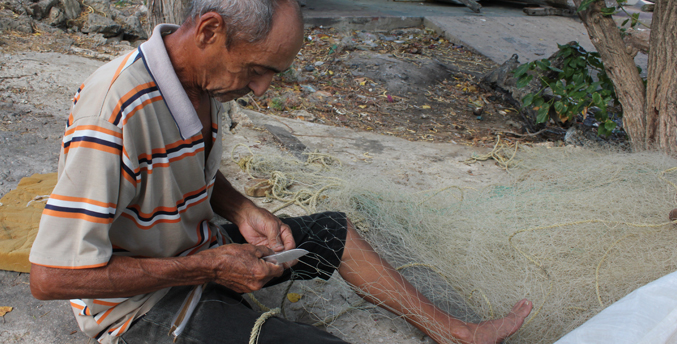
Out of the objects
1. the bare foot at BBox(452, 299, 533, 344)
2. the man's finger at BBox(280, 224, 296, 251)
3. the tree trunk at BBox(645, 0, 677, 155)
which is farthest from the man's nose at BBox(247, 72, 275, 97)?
the tree trunk at BBox(645, 0, 677, 155)

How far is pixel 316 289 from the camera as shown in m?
2.37

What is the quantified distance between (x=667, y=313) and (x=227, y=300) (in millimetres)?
1581

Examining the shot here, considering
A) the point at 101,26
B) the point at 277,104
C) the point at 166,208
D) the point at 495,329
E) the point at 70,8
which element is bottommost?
the point at 495,329

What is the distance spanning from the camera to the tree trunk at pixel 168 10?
421cm

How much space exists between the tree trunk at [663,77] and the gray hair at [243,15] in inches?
151

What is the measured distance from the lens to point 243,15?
4.40ft

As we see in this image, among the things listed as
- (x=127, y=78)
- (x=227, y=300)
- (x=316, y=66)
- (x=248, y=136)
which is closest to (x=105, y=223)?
(x=127, y=78)

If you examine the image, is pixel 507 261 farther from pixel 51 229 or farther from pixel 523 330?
pixel 51 229

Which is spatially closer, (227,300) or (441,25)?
(227,300)

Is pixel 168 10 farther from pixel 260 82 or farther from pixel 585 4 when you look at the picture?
pixel 585 4

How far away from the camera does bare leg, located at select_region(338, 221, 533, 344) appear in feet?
6.25

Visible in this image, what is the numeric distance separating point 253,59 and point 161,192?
528mm

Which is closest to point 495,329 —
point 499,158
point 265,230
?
point 265,230

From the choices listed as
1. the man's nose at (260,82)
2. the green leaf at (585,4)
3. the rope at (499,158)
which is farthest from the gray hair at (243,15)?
the green leaf at (585,4)
